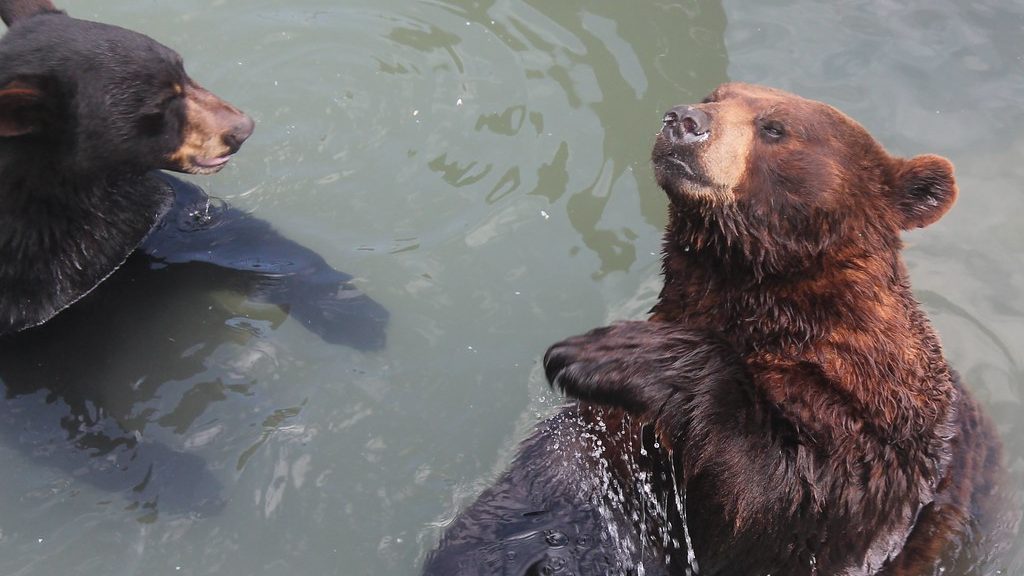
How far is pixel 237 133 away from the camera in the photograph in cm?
581

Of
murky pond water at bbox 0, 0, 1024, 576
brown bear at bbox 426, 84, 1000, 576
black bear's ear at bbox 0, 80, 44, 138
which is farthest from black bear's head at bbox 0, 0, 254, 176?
brown bear at bbox 426, 84, 1000, 576

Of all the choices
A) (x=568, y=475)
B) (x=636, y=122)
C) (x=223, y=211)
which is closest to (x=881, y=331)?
(x=568, y=475)

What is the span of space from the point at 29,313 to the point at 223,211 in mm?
1261

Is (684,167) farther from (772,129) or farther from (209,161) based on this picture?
(209,161)

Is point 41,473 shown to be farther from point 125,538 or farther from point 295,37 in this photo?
point 295,37

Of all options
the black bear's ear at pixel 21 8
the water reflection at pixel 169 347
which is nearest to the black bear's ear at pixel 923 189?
the water reflection at pixel 169 347

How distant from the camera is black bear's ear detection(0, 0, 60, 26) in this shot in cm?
580

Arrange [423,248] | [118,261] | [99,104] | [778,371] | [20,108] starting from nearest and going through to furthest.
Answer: [778,371] < [20,108] < [99,104] < [118,261] < [423,248]

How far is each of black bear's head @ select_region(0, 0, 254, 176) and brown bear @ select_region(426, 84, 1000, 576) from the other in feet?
8.18

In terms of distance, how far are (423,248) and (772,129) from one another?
2756 mm

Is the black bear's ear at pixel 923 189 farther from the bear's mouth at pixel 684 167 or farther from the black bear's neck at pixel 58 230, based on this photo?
the black bear's neck at pixel 58 230

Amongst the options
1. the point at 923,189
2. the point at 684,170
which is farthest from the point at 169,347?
the point at 923,189

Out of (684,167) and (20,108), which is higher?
(684,167)

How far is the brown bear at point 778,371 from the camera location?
412 cm
